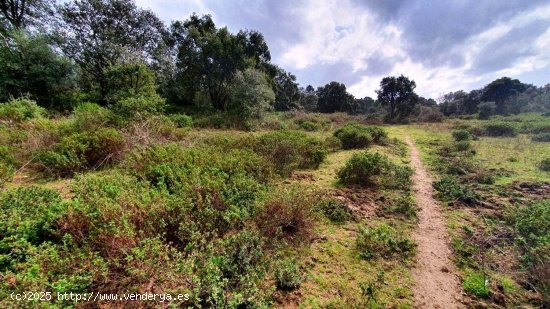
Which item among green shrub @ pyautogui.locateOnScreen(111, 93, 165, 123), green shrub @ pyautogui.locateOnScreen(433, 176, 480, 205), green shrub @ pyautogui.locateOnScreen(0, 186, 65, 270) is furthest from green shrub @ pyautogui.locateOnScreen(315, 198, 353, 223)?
green shrub @ pyautogui.locateOnScreen(111, 93, 165, 123)

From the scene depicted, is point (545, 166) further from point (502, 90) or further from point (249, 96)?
point (502, 90)

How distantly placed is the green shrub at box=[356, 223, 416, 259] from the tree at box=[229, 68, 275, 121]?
13232mm

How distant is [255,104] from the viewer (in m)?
17.1

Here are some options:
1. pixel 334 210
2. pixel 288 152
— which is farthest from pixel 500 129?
pixel 334 210

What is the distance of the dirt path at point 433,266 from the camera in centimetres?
318

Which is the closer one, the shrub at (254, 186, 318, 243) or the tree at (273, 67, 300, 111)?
the shrub at (254, 186, 318, 243)

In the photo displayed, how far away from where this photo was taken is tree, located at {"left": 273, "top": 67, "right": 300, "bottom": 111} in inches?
1609

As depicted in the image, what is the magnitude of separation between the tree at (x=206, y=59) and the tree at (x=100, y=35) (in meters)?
2.19

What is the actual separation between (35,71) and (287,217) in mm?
17252

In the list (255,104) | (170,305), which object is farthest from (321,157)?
(255,104)

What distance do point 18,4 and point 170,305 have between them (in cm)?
2478

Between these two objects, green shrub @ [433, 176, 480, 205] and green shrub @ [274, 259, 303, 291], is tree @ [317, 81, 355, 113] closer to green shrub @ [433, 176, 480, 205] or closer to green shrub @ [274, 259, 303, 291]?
green shrub @ [433, 176, 480, 205]

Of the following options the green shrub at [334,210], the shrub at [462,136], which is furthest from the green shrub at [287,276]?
the shrub at [462,136]

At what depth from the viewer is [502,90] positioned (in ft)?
126
